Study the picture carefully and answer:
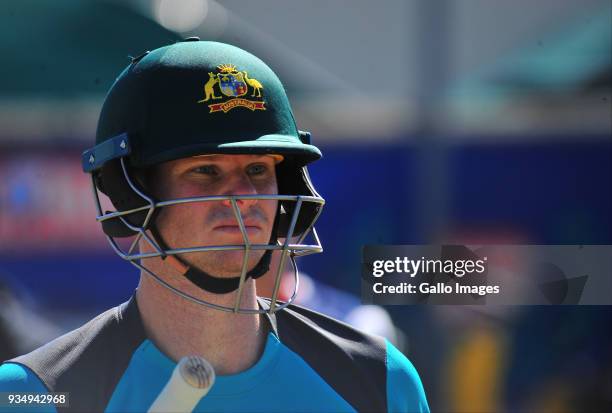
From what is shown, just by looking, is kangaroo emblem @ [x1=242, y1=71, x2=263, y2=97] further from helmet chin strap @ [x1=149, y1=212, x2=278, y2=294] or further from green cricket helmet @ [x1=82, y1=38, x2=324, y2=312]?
helmet chin strap @ [x1=149, y1=212, x2=278, y2=294]

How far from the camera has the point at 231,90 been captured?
6.27ft

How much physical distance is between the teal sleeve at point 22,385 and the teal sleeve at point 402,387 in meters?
0.70

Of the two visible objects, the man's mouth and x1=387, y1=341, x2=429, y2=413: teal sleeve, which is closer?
the man's mouth

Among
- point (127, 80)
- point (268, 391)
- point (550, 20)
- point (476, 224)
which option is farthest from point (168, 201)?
point (550, 20)

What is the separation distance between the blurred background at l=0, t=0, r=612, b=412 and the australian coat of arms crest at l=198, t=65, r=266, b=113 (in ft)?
2.25

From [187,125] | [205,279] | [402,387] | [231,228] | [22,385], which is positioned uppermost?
[187,125]

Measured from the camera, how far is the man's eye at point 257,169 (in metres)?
1.91

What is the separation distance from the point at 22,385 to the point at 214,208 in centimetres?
53

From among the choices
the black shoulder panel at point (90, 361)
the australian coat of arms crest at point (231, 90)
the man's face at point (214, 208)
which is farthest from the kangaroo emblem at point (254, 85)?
the black shoulder panel at point (90, 361)

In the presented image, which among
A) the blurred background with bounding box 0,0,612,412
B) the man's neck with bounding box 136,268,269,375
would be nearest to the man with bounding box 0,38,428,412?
the man's neck with bounding box 136,268,269,375

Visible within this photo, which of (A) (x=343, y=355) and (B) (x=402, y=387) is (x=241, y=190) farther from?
(B) (x=402, y=387)

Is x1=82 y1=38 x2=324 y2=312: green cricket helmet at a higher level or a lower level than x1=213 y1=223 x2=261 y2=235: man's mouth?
higher

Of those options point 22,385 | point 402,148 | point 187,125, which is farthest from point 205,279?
point 402,148

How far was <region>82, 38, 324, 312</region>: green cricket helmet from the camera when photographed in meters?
1.87
